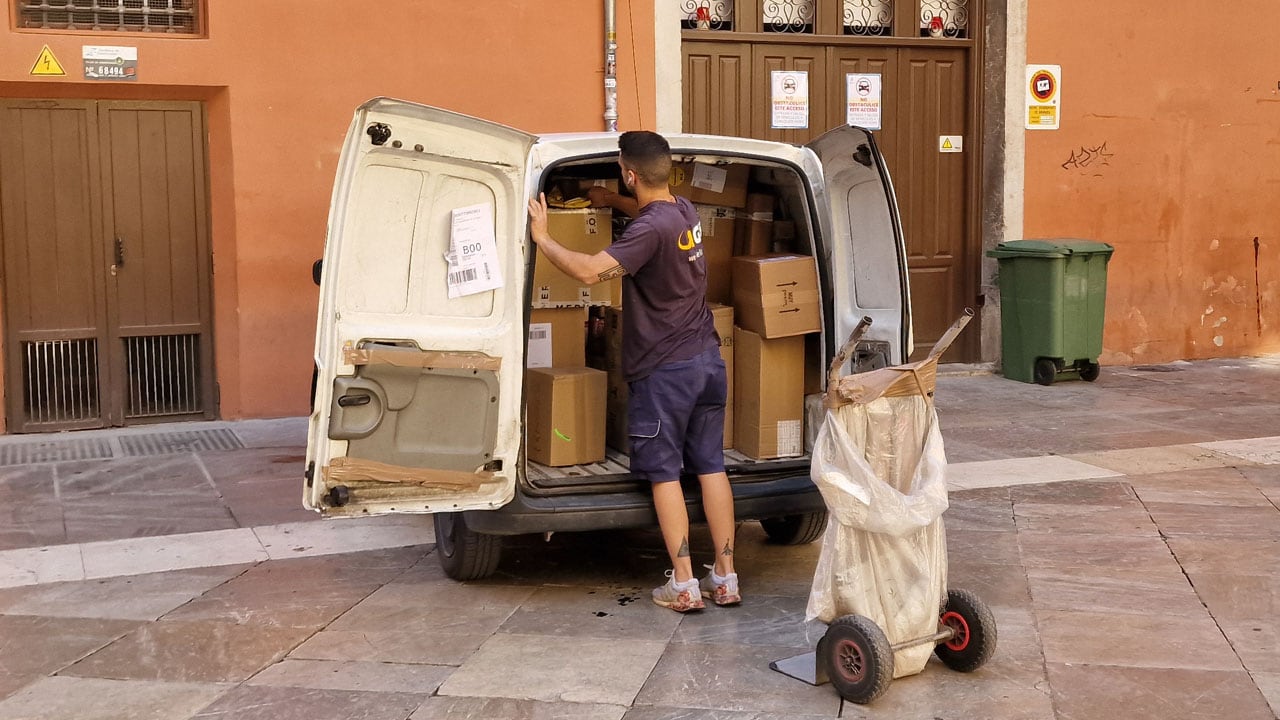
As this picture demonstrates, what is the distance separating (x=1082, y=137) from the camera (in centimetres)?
1148

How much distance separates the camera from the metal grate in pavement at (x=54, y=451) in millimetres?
8008

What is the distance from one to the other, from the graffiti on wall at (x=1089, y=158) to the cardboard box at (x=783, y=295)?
6.49 m

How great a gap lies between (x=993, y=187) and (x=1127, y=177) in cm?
126

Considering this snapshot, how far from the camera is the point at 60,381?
877cm

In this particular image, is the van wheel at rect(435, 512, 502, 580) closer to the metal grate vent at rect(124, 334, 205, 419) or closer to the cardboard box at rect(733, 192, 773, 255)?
the cardboard box at rect(733, 192, 773, 255)

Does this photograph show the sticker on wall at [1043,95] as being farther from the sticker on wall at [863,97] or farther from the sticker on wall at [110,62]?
the sticker on wall at [110,62]

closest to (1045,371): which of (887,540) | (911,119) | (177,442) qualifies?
(911,119)

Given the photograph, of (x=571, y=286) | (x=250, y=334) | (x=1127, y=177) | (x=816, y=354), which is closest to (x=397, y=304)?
(x=571, y=286)

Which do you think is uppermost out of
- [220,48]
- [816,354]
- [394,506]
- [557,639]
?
[220,48]

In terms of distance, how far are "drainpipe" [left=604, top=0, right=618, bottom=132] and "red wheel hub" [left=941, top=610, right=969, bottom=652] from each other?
231 inches

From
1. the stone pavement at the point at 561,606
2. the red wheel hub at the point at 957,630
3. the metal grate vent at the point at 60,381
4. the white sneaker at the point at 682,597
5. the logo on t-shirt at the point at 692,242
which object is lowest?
the stone pavement at the point at 561,606

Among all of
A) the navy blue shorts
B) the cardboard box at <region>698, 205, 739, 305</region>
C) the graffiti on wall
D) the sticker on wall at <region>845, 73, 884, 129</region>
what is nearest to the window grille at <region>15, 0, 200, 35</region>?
the cardboard box at <region>698, 205, 739, 305</region>

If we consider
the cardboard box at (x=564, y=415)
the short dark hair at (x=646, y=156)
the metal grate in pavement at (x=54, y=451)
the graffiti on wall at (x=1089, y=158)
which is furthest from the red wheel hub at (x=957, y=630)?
the graffiti on wall at (x=1089, y=158)

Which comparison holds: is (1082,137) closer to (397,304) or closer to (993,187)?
(993,187)
